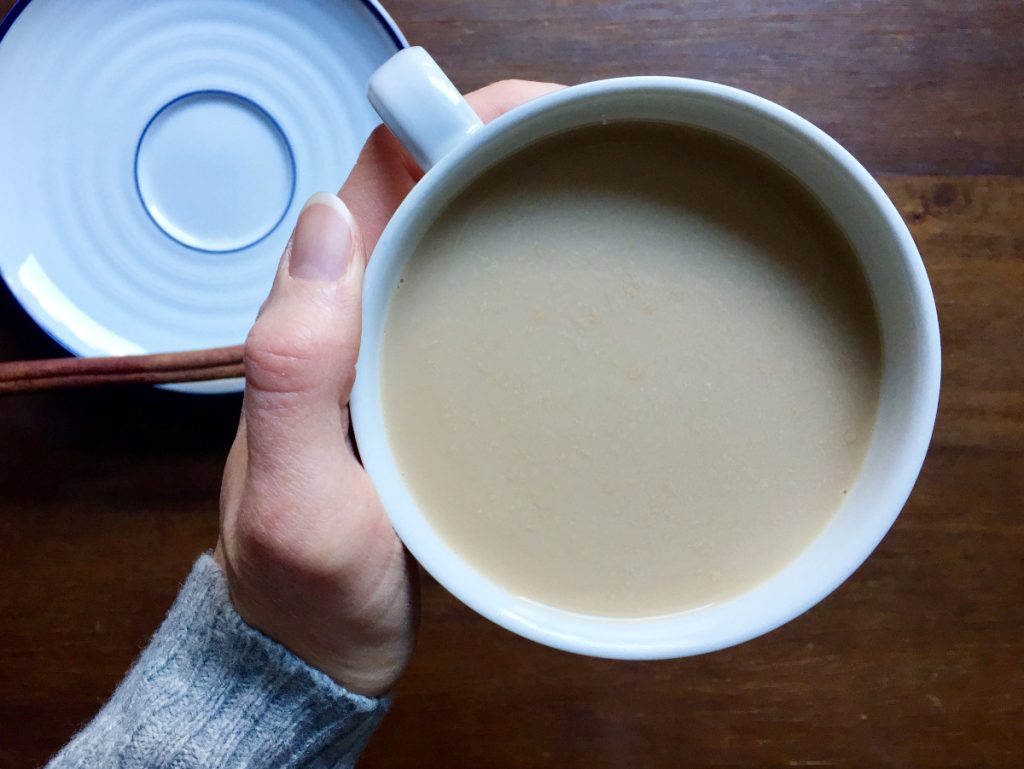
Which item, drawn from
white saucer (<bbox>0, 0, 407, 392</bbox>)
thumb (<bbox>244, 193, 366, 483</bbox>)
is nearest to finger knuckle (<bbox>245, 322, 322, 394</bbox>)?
thumb (<bbox>244, 193, 366, 483</bbox>)

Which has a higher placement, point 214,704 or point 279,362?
point 279,362

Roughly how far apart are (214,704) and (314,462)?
20cm

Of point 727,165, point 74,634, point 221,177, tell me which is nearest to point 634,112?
point 727,165

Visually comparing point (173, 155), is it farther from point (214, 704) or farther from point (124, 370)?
point (214, 704)

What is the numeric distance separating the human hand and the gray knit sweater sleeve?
17 mm

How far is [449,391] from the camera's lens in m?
0.48

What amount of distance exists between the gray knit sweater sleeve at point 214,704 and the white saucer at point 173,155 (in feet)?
0.81

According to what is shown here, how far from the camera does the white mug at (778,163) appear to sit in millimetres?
432

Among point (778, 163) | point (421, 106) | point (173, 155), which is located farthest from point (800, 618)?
point (173, 155)

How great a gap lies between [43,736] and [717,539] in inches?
24.6

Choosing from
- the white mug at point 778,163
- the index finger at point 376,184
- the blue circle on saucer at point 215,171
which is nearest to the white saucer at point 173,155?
the blue circle on saucer at point 215,171

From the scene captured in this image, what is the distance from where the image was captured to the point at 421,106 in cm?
43

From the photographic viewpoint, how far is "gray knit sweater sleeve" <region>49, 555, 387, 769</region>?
553 millimetres

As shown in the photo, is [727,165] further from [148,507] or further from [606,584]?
[148,507]
